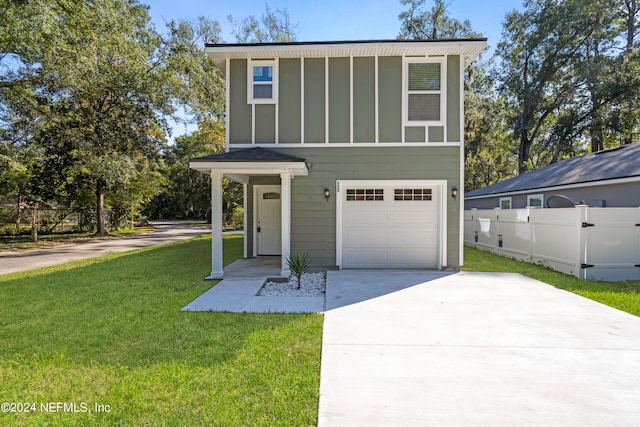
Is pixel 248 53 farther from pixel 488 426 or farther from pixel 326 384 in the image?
pixel 488 426

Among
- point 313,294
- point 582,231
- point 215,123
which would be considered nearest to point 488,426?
point 313,294

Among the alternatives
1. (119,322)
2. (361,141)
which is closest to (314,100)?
(361,141)

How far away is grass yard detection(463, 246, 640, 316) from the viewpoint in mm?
5172

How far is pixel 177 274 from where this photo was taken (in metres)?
7.20

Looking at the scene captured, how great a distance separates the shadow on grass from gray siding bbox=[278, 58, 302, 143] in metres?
4.00

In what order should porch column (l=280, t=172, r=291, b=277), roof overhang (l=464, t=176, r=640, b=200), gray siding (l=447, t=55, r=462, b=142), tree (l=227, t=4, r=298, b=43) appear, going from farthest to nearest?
Result: tree (l=227, t=4, r=298, b=43) → roof overhang (l=464, t=176, r=640, b=200) → gray siding (l=447, t=55, r=462, b=142) → porch column (l=280, t=172, r=291, b=277)

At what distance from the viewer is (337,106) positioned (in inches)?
Answer: 303

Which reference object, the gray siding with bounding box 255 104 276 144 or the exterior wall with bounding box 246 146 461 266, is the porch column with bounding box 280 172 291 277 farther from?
the gray siding with bounding box 255 104 276 144

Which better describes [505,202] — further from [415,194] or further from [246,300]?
[246,300]

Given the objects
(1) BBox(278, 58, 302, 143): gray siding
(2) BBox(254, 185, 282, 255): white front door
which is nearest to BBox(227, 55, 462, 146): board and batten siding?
(1) BBox(278, 58, 302, 143): gray siding

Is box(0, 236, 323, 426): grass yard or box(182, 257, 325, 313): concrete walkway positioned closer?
box(0, 236, 323, 426): grass yard

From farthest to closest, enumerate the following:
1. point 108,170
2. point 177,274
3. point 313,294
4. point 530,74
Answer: point 530,74 < point 108,170 < point 177,274 < point 313,294

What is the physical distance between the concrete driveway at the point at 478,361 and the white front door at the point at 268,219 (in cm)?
412

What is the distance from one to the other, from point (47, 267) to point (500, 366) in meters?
10.8
